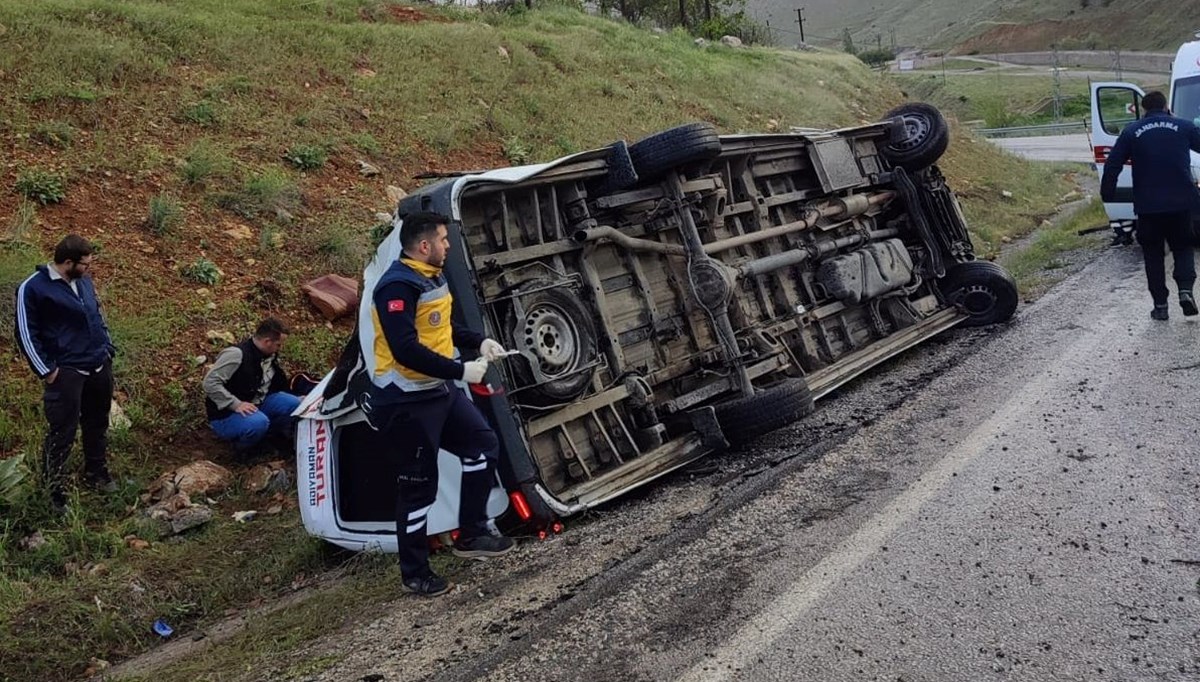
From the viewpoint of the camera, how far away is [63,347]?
5.29 m

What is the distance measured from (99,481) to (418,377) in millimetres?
2834

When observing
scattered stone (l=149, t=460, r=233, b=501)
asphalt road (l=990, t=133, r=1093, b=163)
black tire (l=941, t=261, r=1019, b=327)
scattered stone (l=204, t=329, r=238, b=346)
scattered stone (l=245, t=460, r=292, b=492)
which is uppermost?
scattered stone (l=204, t=329, r=238, b=346)

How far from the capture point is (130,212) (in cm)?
769

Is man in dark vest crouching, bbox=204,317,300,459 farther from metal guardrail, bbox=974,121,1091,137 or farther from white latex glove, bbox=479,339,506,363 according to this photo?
metal guardrail, bbox=974,121,1091,137

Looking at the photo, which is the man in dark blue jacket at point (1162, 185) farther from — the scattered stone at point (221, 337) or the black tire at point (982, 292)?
the scattered stone at point (221, 337)

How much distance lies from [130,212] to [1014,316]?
771 cm

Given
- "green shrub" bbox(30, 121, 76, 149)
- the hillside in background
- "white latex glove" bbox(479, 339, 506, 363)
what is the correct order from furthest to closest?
the hillside in background < "green shrub" bbox(30, 121, 76, 149) < "white latex glove" bbox(479, 339, 506, 363)

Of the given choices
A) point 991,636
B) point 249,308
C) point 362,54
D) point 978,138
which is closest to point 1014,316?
point 991,636

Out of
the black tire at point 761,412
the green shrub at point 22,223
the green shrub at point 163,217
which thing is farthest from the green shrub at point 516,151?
the black tire at point 761,412

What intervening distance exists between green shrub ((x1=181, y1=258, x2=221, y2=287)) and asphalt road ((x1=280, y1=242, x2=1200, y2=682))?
13.9 ft

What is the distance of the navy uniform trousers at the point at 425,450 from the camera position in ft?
13.3

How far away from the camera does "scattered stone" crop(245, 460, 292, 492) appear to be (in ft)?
19.5

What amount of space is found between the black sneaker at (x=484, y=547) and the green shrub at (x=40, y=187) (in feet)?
17.7

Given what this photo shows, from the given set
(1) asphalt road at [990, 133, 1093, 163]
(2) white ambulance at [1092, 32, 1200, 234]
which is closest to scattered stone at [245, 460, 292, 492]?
(2) white ambulance at [1092, 32, 1200, 234]
